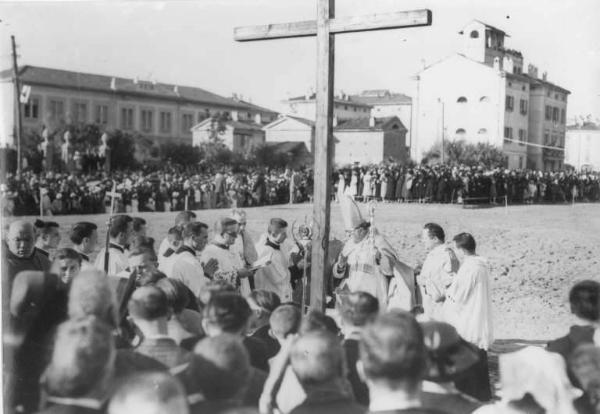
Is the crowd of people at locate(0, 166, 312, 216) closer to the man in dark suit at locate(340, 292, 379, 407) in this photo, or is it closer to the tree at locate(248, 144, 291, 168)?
the tree at locate(248, 144, 291, 168)

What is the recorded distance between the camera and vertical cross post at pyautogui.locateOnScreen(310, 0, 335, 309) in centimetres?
495

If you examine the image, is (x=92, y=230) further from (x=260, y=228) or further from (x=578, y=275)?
(x=260, y=228)

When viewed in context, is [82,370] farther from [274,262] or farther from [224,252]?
[274,262]

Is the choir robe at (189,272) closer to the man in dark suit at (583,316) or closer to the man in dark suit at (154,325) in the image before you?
the man in dark suit at (154,325)

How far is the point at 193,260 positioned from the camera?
5.68 meters

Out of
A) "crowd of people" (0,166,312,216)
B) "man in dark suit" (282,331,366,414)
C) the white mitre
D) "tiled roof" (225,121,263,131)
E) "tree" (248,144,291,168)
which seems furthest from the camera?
A: "tree" (248,144,291,168)

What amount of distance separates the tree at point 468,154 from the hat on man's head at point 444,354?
65.3 feet

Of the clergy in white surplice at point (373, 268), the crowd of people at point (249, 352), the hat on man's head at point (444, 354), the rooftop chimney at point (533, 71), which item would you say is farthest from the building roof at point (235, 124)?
the hat on man's head at point (444, 354)

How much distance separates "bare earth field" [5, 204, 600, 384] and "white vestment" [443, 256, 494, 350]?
1.09 metres

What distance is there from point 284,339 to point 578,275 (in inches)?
280

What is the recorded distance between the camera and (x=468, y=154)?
24.6 m

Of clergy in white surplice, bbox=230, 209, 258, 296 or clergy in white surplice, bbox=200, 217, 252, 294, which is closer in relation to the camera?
clergy in white surplice, bbox=200, 217, 252, 294

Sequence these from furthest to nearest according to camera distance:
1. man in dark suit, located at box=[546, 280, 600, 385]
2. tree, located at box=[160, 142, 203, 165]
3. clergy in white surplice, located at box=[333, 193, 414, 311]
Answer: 1. tree, located at box=[160, 142, 203, 165]
2. clergy in white surplice, located at box=[333, 193, 414, 311]
3. man in dark suit, located at box=[546, 280, 600, 385]

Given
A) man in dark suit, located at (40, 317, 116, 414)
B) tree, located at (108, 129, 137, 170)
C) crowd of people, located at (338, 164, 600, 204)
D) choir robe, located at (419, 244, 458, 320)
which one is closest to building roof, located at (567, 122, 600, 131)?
choir robe, located at (419, 244, 458, 320)
